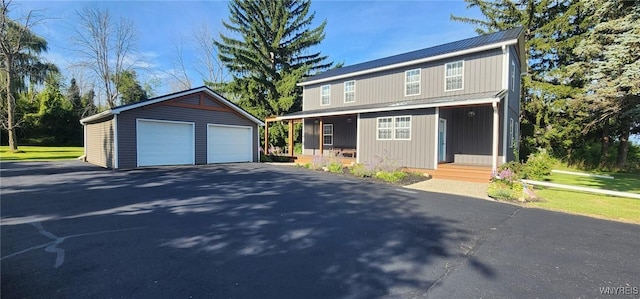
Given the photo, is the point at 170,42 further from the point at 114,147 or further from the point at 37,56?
the point at 114,147

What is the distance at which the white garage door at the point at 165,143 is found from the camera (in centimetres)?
1305

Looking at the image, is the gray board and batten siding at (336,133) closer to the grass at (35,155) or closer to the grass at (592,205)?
the grass at (592,205)

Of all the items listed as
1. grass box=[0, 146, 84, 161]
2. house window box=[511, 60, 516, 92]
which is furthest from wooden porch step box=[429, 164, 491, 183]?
grass box=[0, 146, 84, 161]

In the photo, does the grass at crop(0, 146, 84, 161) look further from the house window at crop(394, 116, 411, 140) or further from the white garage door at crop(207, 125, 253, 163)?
the house window at crop(394, 116, 411, 140)

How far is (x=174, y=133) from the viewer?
14086 millimetres

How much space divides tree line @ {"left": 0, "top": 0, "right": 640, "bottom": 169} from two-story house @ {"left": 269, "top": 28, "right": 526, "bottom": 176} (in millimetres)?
2974

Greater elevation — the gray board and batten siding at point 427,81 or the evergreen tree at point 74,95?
the evergreen tree at point 74,95

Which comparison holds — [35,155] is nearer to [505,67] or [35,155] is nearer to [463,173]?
[463,173]

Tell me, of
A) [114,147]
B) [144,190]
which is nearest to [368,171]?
[144,190]

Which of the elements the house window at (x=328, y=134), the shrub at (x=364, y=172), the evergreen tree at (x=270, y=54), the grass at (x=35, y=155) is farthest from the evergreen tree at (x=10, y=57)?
the shrub at (x=364, y=172)

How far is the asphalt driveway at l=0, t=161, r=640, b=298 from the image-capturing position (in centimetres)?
287

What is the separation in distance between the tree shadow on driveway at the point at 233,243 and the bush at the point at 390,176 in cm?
282

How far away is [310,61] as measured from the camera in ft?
88.0

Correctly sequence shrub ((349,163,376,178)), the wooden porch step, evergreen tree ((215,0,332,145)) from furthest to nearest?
evergreen tree ((215,0,332,145)) < shrub ((349,163,376,178)) < the wooden porch step
